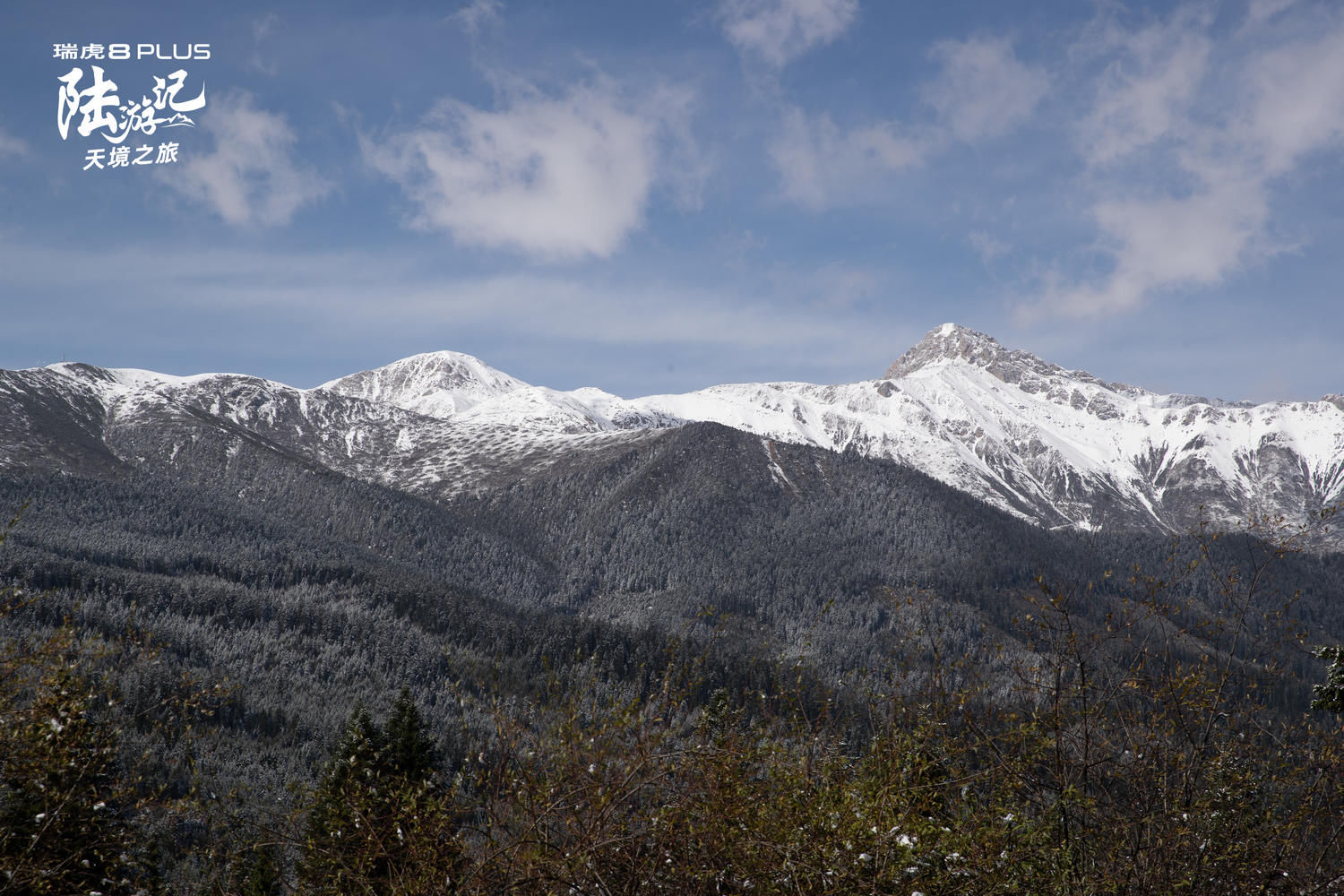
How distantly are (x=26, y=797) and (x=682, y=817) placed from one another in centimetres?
1841

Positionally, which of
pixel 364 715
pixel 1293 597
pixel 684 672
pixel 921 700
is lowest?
pixel 364 715

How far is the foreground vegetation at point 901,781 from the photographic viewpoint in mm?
8086

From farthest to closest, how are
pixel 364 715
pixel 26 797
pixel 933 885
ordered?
pixel 364 715 → pixel 26 797 → pixel 933 885

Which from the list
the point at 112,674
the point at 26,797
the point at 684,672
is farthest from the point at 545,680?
the point at 26,797

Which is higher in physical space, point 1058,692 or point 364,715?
point 1058,692

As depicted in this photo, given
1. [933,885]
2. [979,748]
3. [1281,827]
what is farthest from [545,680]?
[1281,827]

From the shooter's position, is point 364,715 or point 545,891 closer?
point 545,891

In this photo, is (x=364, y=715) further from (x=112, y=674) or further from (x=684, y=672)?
(x=684, y=672)

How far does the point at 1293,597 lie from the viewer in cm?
965

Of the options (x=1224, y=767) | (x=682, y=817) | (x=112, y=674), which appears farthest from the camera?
(x=112, y=674)

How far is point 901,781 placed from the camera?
8508 millimetres

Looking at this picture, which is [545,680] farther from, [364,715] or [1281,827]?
[364,715]

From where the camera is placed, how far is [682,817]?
8.73 metres

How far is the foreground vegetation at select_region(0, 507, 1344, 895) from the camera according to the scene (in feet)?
26.5
